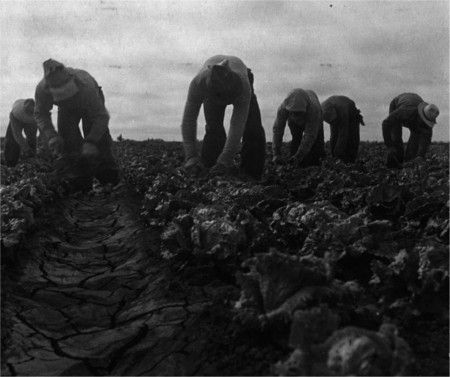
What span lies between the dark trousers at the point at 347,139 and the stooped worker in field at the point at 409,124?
73cm

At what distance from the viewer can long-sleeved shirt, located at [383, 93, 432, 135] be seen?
33.9 feet

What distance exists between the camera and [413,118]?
10.4 m

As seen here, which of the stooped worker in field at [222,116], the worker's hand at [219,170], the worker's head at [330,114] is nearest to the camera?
the stooped worker in field at [222,116]

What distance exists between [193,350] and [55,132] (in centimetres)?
682

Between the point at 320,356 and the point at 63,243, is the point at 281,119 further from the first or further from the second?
the point at 320,356

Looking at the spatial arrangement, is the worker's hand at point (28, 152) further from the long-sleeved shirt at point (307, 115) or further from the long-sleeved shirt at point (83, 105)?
the long-sleeved shirt at point (307, 115)

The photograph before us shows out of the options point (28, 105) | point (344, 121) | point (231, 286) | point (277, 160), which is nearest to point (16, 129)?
point (28, 105)

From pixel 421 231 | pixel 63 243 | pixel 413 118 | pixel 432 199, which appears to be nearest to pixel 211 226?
pixel 421 231

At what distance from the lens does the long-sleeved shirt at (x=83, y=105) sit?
8789mm

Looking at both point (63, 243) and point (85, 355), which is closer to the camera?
point (85, 355)

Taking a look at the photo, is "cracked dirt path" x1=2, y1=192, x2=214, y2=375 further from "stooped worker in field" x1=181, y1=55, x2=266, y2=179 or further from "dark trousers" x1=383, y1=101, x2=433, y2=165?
"dark trousers" x1=383, y1=101, x2=433, y2=165

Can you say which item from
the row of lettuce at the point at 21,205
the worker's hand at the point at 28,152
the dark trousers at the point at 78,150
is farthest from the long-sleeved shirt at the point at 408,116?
the worker's hand at the point at 28,152

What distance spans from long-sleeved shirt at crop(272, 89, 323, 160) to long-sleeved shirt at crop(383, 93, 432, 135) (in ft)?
5.22

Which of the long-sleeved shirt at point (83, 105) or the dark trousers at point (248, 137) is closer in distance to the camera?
the dark trousers at point (248, 137)
